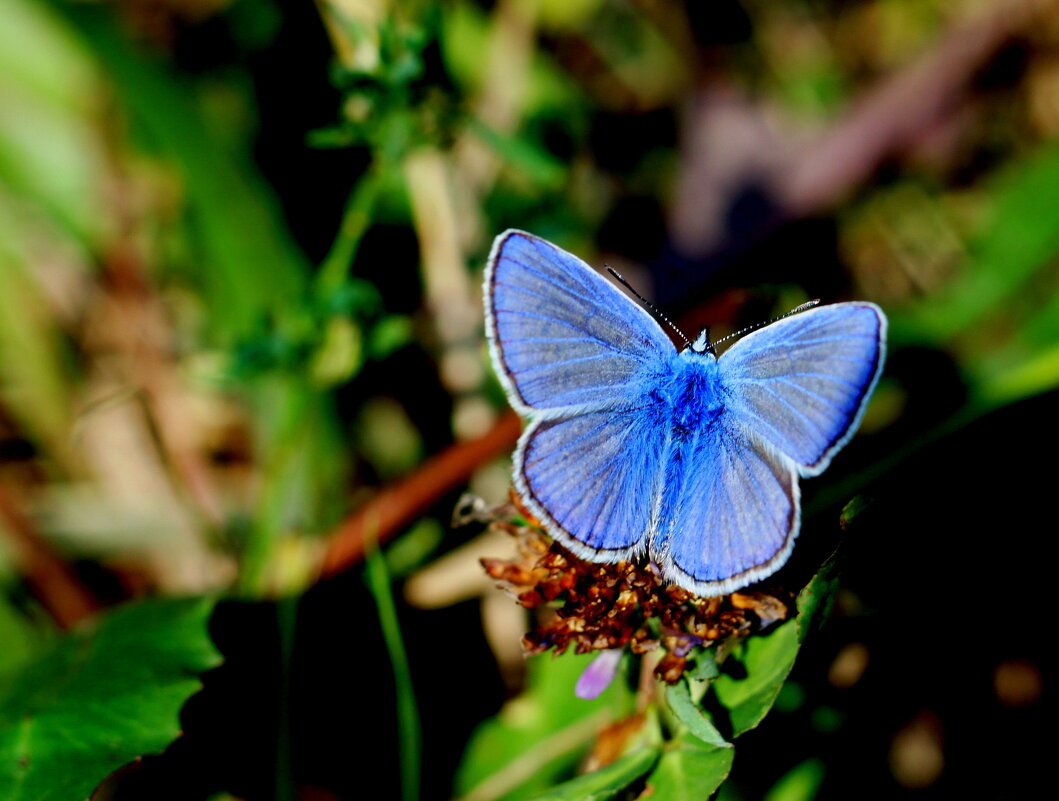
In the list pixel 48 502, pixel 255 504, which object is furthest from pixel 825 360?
pixel 48 502

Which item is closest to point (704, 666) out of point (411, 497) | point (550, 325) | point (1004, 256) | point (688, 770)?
point (688, 770)

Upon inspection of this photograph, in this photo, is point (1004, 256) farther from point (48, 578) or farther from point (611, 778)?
point (48, 578)

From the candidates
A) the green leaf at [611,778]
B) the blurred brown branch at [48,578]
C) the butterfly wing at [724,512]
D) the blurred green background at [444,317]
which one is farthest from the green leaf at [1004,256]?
the blurred brown branch at [48,578]

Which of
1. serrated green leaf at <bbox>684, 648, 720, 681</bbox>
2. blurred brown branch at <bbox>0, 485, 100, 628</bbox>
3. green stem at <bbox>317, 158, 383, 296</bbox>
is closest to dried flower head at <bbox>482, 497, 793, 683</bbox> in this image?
serrated green leaf at <bbox>684, 648, 720, 681</bbox>

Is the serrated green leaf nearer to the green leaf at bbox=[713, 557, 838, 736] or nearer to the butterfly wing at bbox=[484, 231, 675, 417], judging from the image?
the green leaf at bbox=[713, 557, 838, 736]

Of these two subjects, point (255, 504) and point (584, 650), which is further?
point (255, 504)

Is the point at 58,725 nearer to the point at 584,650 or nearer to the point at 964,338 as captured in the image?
the point at 584,650

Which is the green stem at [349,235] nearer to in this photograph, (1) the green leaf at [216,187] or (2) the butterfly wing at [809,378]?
(1) the green leaf at [216,187]
